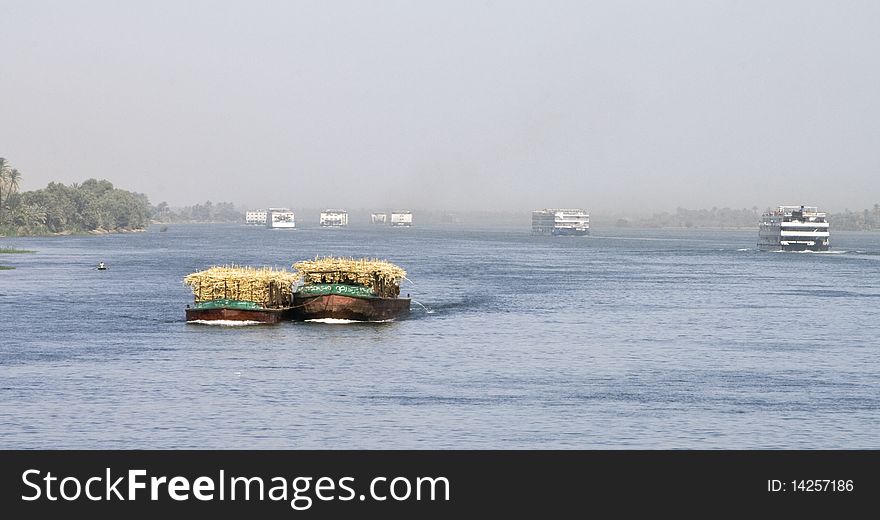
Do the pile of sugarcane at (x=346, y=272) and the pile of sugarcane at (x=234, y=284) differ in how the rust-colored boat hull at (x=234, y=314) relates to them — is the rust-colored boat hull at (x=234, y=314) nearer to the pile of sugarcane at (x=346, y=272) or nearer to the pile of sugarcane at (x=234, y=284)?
the pile of sugarcane at (x=234, y=284)

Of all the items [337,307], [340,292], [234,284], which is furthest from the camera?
[337,307]

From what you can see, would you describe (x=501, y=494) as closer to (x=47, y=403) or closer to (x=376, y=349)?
(x=47, y=403)

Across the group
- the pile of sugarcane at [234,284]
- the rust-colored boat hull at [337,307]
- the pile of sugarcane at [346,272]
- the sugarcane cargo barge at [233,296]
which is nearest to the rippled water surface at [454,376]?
the rust-colored boat hull at [337,307]

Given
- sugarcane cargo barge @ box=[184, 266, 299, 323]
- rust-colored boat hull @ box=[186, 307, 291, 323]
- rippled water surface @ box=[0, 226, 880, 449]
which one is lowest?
rippled water surface @ box=[0, 226, 880, 449]

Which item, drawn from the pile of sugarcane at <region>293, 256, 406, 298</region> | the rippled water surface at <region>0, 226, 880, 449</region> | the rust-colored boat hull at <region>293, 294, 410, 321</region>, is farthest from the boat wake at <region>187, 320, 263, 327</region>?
the pile of sugarcane at <region>293, 256, 406, 298</region>

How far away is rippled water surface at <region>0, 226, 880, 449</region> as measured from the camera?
5238cm

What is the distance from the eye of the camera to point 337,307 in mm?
98500

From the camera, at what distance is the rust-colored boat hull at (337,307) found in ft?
323

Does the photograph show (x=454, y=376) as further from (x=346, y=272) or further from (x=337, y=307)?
(x=346, y=272)

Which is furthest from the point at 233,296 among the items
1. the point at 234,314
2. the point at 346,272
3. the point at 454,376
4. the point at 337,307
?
the point at 454,376

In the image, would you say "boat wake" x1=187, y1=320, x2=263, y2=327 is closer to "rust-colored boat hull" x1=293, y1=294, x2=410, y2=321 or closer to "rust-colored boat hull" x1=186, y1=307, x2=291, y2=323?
"rust-colored boat hull" x1=186, y1=307, x2=291, y2=323

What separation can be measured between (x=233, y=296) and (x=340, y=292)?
805cm

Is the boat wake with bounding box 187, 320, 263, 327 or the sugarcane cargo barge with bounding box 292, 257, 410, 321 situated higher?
the sugarcane cargo barge with bounding box 292, 257, 410, 321

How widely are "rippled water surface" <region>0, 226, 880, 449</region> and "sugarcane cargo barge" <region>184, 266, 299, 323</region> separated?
2.08 metres
